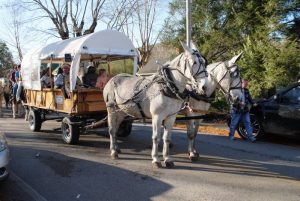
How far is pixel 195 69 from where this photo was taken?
7.25 metres

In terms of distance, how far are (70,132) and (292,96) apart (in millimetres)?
5800

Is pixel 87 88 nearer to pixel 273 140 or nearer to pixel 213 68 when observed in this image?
pixel 213 68

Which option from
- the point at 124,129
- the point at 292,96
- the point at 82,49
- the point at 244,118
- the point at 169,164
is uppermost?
the point at 82,49

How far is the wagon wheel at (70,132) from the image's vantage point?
9.82 metres

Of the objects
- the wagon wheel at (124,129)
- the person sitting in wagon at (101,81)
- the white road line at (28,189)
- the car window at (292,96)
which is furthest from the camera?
the wagon wheel at (124,129)

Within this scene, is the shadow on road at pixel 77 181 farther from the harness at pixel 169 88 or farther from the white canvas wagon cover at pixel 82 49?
the white canvas wagon cover at pixel 82 49

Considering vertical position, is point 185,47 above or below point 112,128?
above

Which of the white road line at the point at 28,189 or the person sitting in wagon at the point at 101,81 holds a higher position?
the person sitting in wagon at the point at 101,81

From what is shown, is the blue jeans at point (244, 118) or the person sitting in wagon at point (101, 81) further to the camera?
the blue jeans at point (244, 118)

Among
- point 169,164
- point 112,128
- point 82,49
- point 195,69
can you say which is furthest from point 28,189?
point 82,49

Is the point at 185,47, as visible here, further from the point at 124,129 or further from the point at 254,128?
the point at 254,128

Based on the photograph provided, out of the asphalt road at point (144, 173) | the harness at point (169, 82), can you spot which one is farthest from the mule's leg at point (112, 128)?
the harness at point (169, 82)

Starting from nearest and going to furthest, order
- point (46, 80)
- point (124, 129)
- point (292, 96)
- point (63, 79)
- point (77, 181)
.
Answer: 1. point (77, 181)
2. point (292, 96)
3. point (63, 79)
4. point (124, 129)
5. point (46, 80)

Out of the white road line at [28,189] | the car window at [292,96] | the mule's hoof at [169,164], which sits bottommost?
the white road line at [28,189]
